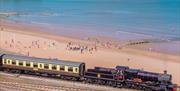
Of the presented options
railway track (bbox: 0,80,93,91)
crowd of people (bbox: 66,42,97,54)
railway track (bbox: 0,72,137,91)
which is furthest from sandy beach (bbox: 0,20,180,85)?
railway track (bbox: 0,80,93,91)

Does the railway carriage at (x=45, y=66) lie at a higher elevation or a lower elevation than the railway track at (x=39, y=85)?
higher

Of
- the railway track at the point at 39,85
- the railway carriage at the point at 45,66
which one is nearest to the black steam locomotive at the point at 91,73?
the railway carriage at the point at 45,66

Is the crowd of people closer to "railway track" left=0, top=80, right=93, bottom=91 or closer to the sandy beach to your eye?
the sandy beach

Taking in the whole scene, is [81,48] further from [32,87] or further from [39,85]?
[32,87]

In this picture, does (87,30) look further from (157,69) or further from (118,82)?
(118,82)

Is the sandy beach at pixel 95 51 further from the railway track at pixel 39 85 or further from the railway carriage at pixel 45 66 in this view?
the railway track at pixel 39 85

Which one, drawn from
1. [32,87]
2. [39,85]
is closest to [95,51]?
[39,85]

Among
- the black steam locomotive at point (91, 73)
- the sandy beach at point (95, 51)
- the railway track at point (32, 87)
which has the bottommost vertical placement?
the railway track at point (32, 87)

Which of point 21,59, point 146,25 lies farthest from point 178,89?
point 146,25
